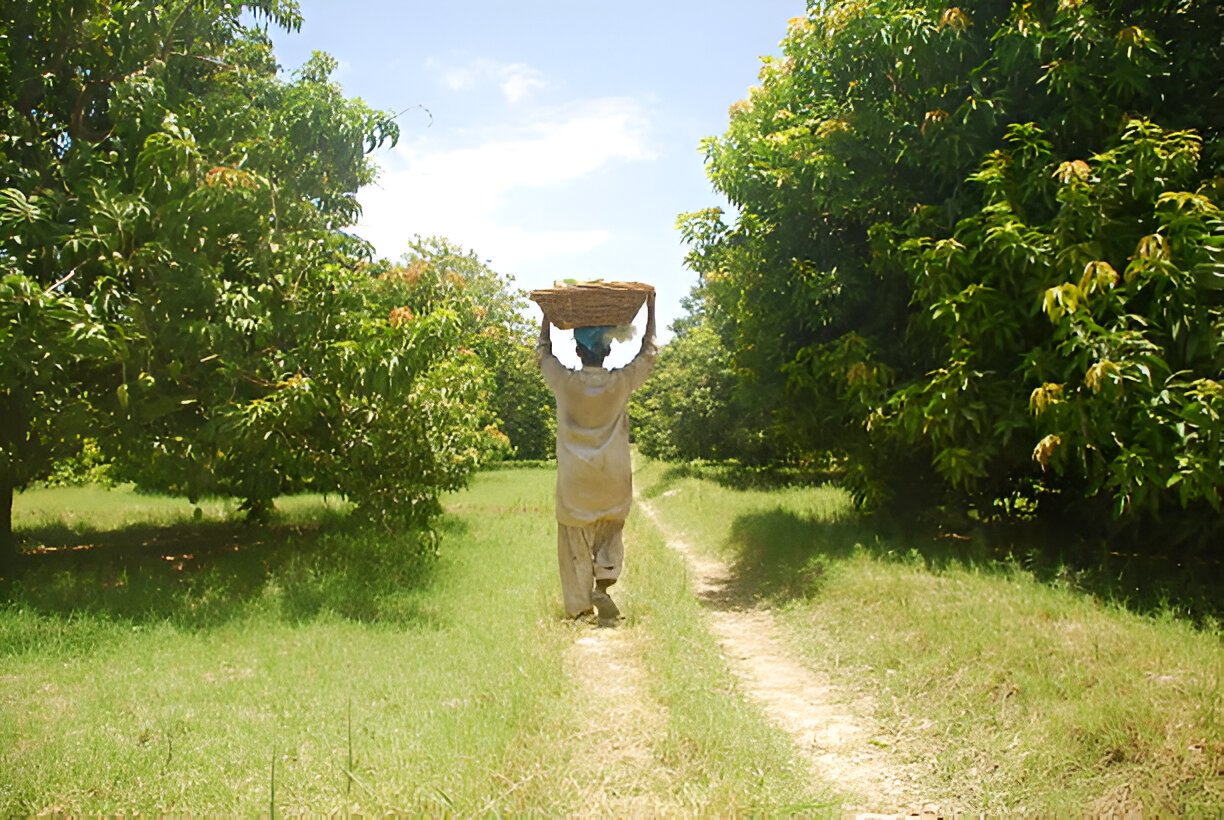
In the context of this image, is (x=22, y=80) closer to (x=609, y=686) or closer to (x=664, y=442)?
(x=609, y=686)

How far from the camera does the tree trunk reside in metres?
9.22

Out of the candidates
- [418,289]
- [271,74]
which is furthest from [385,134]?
[271,74]

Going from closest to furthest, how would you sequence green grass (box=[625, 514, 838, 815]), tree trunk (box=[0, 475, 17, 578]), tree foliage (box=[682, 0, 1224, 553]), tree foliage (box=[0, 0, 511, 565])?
green grass (box=[625, 514, 838, 815]) < tree foliage (box=[682, 0, 1224, 553]) < tree foliage (box=[0, 0, 511, 565]) < tree trunk (box=[0, 475, 17, 578])

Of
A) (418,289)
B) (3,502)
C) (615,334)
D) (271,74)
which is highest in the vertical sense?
(271,74)

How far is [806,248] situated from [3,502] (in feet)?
31.5

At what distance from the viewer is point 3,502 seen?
31.9 feet

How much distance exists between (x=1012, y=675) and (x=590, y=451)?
10.4 ft

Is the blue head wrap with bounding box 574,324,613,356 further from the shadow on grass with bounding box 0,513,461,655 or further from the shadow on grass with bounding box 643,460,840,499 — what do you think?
the shadow on grass with bounding box 643,460,840,499

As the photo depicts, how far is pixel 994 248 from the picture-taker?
24.5ft

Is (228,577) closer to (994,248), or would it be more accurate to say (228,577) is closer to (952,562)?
(952,562)

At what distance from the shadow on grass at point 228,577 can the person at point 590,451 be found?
1.69 metres

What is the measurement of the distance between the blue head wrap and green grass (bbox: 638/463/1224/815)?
298 cm

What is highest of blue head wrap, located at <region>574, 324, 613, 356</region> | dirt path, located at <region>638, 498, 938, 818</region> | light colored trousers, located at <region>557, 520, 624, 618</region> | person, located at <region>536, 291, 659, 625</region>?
blue head wrap, located at <region>574, 324, 613, 356</region>

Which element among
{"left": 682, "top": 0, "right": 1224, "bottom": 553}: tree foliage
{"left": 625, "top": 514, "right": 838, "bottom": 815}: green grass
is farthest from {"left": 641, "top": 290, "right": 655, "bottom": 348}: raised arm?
{"left": 682, "top": 0, "right": 1224, "bottom": 553}: tree foliage
